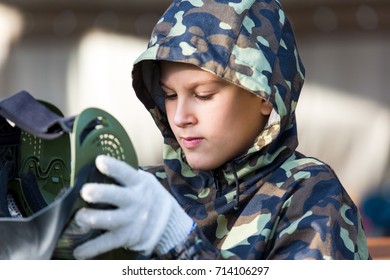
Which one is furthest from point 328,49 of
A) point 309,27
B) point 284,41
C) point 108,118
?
point 108,118

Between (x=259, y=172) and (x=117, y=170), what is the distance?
0.52 m

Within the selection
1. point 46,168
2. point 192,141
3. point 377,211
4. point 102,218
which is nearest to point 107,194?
point 102,218

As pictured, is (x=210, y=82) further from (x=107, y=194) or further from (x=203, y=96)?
(x=107, y=194)

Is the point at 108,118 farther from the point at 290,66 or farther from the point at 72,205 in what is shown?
the point at 290,66

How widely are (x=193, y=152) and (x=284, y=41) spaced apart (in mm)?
301

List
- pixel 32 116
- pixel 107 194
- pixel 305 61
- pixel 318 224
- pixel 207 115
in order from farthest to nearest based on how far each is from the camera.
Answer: pixel 305 61
pixel 207 115
pixel 318 224
pixel 32 116
pixel 107 194

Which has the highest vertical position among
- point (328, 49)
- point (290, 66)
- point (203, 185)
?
A: point (290, 66)

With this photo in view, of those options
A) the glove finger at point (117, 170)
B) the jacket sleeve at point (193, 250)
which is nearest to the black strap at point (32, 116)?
the glove finger at point (117, 170)

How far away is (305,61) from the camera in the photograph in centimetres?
641

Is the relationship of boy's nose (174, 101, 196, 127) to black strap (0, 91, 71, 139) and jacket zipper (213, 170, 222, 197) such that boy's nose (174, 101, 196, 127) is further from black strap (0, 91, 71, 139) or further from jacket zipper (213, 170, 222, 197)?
black strap (0, 91, 71, 139)

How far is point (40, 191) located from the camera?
5.62 feet

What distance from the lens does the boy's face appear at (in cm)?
183

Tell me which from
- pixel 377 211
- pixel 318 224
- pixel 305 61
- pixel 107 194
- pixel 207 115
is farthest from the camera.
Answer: pixel 305 61

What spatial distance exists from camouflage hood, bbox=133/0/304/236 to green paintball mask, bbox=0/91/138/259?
0.31 metres
